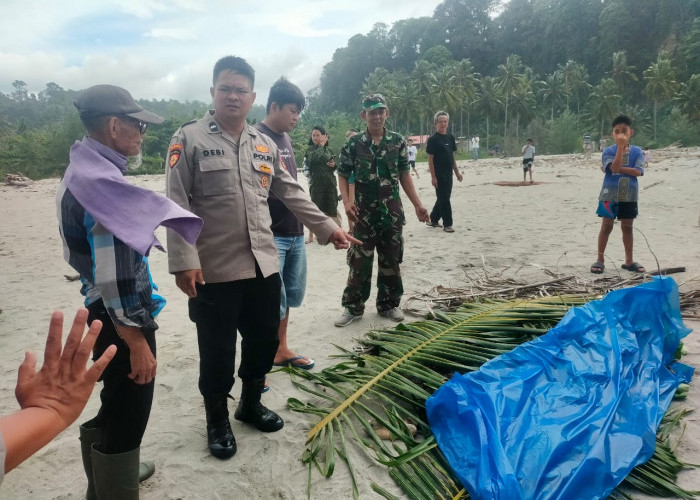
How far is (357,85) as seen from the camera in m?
82.4

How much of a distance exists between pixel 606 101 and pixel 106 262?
47.8 m

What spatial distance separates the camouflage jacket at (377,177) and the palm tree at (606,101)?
143 feet

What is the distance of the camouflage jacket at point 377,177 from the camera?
3.77m

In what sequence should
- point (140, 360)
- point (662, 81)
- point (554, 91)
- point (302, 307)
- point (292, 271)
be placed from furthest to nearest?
point (554, 91) → point (662, 81) → point (302, 307) → point (292, 271) → point (140, 360)

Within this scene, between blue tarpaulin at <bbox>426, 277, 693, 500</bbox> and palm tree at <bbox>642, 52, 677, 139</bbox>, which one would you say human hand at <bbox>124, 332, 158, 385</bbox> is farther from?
palm tree at <bbox>642, 52, 677, 139</bbox>

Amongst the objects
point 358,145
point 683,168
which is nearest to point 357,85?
point 683,168

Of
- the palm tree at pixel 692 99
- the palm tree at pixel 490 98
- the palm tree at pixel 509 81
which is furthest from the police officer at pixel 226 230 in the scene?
the palm tree at pixel 490 98

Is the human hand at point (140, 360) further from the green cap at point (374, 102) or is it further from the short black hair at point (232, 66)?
the green cap at point (374, 102)

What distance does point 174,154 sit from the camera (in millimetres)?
2047

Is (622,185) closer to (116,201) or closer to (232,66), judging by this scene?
(232,66)

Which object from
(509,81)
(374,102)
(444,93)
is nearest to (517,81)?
(509,81)

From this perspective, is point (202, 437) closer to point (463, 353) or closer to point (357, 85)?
point (463, 353)

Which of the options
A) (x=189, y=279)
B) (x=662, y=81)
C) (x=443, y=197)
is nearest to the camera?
(x=189, y=279)

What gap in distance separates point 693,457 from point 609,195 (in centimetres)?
337
